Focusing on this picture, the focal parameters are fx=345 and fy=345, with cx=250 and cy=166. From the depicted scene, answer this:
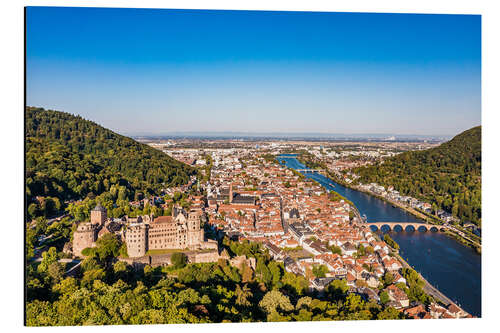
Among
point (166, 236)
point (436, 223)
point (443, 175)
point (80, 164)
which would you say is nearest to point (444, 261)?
point (436, 223)

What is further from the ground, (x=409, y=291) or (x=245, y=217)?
(x=245, y=217)

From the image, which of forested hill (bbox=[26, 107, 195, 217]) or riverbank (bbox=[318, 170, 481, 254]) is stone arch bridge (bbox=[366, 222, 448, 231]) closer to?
riverbank (bbox=[318, 170, 481, 254])

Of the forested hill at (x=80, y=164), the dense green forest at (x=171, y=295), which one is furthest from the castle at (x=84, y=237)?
the forested hill at (x=80, y=164)

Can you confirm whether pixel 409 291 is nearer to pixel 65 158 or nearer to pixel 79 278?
pixel 79 278

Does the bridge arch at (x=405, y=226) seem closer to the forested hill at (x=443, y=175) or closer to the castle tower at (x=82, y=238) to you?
the forested hill at (x=443, y=175)

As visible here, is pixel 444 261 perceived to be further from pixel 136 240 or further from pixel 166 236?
pixel 136 240

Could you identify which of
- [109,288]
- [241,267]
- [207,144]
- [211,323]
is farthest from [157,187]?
[207,144]
